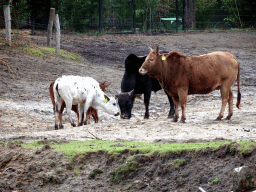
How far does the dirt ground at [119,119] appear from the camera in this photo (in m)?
5.58

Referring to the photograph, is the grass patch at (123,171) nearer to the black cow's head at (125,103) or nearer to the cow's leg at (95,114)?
the black cow's head at (125,103)

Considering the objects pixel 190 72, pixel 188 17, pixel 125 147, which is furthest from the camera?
pixel 188 17

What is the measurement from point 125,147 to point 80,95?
4.25m

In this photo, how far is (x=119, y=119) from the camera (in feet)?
40.0

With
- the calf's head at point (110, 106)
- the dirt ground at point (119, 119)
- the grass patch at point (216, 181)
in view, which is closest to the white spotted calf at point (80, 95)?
the calf's head at point (110, 106)

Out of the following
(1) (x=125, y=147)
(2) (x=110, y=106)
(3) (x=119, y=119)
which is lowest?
(3) (x=119, y=119)

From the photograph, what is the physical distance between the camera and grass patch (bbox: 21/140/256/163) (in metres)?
5.82

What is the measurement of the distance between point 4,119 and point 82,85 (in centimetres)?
217

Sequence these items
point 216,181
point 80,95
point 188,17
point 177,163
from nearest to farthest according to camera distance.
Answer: point 216,181, point 177,163, point 80,95, point 188,17

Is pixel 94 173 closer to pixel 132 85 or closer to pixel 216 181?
pixel 216 181

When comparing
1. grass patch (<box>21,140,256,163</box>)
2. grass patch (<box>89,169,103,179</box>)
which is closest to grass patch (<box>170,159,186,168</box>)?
grass patch (<box>21,140,256,163</box>)

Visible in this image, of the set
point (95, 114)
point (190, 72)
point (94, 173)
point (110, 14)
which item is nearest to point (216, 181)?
point (94, 173)

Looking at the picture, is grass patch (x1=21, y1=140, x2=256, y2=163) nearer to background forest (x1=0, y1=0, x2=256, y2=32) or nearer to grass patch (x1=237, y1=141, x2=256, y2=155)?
grass patch (x1=237, y1=141, x2=256, y2=155)

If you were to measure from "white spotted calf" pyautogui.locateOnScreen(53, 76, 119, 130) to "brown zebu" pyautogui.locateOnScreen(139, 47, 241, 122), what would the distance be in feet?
5.85
